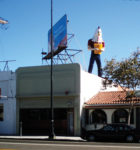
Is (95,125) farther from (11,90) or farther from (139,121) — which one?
(11,90)

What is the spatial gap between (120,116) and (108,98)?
224 cm

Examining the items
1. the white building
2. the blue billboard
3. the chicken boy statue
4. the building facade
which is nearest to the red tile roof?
the building facade

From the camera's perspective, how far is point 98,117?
27.8 m

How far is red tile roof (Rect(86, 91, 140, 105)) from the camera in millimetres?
27266

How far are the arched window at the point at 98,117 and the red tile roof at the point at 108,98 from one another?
2.78ft

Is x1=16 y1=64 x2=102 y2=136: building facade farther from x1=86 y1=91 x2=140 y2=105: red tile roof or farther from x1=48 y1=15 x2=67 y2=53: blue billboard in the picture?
x1=48 y1=15 x2=67 y2=53: blue billboard

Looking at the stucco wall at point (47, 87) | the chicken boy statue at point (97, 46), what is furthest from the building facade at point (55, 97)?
the chicken boy statue at point (97, 46)

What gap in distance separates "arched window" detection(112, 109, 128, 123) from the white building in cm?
926

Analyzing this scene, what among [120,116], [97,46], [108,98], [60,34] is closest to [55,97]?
[108,98]

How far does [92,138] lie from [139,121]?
20.6 feet

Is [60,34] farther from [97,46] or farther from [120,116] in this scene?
[120,116]

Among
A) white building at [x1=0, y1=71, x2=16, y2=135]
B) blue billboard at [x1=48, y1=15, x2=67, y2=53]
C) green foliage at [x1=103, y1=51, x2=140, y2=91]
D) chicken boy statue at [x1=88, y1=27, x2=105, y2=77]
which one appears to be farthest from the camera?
chicken boy statue at [x1=88, y1=27, x2=105, y2=77]

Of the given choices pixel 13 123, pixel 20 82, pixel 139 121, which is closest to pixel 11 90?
pixel 20 82

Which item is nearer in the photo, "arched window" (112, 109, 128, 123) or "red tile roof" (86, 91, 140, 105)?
"arched window" (112, 109, 128, 123)
